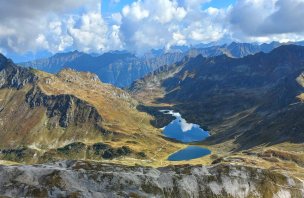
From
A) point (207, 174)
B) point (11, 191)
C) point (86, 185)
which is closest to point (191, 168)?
point (207, 174)

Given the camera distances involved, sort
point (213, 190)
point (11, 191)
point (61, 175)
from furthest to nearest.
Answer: point (213, 190), point (61, 175), point (11, 191)

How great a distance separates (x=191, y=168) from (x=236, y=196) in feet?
73.2

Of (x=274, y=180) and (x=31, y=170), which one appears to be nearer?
(x=31, y=170)

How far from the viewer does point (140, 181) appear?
545 ft

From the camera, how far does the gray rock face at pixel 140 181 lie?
5969 inches

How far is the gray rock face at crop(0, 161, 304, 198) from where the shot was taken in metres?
152

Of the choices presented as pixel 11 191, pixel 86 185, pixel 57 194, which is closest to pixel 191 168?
pixel 86 185

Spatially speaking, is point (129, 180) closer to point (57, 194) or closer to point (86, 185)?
point (86, 185)

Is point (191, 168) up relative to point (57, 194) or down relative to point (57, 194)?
up

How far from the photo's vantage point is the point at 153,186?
544ft

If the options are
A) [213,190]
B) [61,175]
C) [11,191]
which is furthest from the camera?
[213,190]

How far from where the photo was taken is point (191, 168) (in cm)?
18400

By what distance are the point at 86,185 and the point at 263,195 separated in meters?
72.9

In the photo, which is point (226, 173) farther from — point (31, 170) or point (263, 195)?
point (31, 170)
